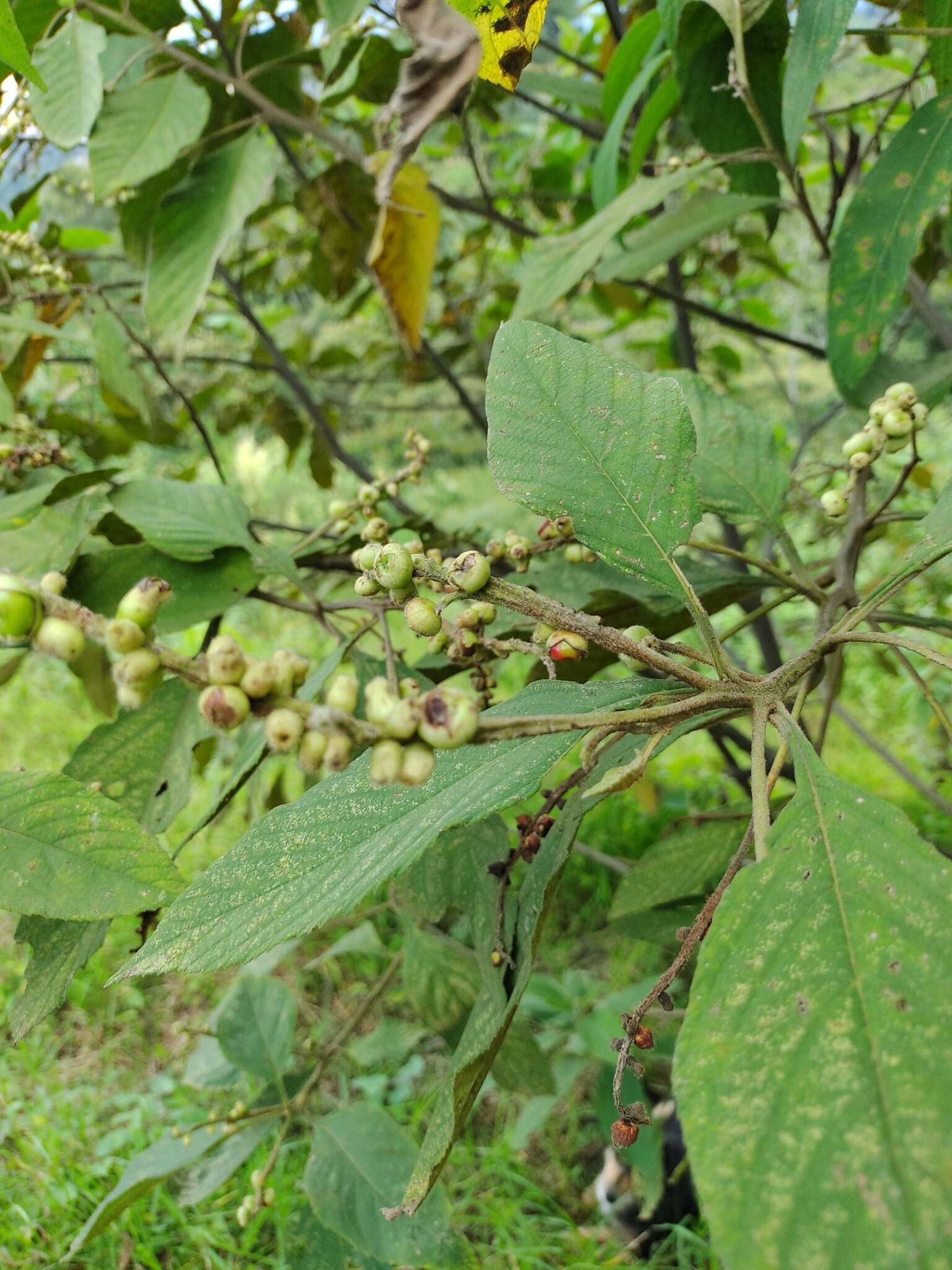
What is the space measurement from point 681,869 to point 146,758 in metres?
0.55

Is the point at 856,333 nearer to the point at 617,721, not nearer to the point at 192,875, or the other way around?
the point at 617,721

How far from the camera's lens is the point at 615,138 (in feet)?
3.57

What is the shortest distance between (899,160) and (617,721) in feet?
2.78

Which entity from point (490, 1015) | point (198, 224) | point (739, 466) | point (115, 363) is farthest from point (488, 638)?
point (115, 363)

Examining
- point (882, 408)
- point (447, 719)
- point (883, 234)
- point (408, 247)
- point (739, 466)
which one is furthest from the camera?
→ point (408, 247)

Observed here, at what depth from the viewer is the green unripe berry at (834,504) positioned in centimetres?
77

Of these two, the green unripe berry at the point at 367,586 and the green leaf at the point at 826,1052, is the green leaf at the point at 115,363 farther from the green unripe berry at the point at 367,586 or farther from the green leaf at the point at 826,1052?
the green leaf at the point at 826,1052

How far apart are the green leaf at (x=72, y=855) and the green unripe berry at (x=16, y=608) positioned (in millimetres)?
282

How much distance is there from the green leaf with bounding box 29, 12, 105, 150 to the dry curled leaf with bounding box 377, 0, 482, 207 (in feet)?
1.72

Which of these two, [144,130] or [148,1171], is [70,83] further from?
[148,1171]

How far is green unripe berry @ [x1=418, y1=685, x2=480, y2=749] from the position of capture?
285 mm

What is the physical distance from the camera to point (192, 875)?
2521 mm

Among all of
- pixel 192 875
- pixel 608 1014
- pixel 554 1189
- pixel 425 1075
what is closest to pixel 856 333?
pixel 608 1014

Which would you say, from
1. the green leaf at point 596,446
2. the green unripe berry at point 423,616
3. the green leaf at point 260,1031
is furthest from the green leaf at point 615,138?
the green leaf at point 260,1031
